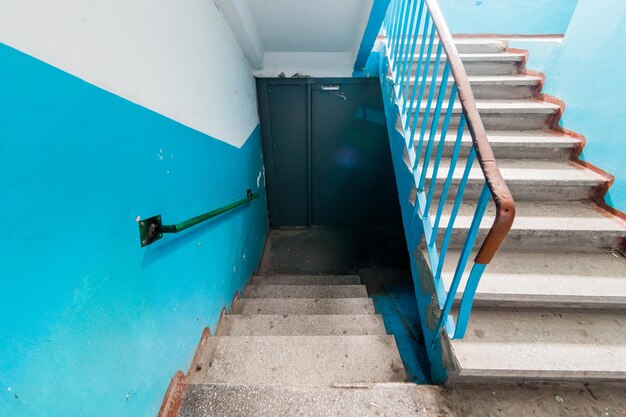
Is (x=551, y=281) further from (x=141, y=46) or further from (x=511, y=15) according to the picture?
(x=511, y=15)

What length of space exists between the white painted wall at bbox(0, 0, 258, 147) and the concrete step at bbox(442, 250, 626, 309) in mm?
1566

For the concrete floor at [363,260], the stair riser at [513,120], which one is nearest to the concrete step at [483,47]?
the stair riser at [513,120]

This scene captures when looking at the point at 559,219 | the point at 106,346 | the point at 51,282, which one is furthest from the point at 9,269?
the point at 559,219

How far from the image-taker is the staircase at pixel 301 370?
105cm

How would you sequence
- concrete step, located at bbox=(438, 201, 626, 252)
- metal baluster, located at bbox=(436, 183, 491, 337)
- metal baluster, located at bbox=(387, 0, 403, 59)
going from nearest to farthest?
metal baluster, located at bbox=(436, 183, 491, 337), concrete step, located at bbox=(438, 201, 626, 252), metal baluster, located at bbox=(387, 0, 403, 59)

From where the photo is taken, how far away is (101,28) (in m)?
0.71

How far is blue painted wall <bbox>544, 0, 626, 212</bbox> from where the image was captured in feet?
5.21

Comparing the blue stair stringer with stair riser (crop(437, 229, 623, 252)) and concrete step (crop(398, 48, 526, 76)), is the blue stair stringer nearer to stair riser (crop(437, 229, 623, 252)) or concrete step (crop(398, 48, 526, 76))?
stair riser (crop(437, 229, 623, 252))

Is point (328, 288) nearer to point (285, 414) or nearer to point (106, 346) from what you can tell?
point (285, 414)

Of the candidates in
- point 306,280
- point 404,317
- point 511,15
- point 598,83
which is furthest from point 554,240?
point 511,15

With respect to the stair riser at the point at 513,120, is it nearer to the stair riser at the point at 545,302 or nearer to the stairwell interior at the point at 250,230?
the stairwell interior at the point at 250,230

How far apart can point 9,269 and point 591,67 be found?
3.08 m

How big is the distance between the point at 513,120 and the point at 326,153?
2347 mm

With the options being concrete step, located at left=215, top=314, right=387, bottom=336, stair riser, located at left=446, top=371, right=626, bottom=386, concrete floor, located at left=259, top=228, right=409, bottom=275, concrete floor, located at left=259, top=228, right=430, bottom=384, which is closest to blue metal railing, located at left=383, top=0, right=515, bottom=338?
stair riser, located at left=446, top=371, right=626, bottom=386
